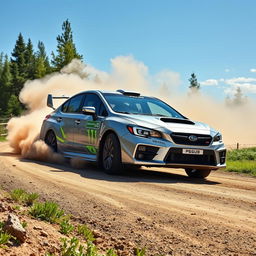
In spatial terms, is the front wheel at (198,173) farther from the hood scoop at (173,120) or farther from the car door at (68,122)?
the car door at (68,122)

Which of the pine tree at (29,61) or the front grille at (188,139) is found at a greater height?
the pine tree at (29,61)

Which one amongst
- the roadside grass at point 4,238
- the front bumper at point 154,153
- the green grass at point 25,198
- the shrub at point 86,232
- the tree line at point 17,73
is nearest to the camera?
the roadside grass at point 4,238

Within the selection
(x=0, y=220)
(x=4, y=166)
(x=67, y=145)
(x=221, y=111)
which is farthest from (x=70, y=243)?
(x=221, y=111)

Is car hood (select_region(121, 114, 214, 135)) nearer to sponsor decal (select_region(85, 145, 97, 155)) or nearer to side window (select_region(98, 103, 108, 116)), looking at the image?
side window (select_region(98, 103, 108, 116))

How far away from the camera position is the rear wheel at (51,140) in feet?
36.8

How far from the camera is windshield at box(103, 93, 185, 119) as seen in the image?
9.48 meters

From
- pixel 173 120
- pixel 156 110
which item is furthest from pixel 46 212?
pixel 156 110

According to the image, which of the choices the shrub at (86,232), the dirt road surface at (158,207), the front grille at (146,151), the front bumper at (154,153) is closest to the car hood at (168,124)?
the front bumper at (154,153)

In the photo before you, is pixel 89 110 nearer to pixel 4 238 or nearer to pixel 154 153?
pixel 154 153

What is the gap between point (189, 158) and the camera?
8523mm

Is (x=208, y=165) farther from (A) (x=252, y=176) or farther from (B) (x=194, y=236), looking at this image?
(B) (x=194, y=236)

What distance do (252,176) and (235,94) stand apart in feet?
415

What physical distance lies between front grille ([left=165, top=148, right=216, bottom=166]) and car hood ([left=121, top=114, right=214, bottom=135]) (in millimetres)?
374

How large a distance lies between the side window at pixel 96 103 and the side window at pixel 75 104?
10.2 inches
